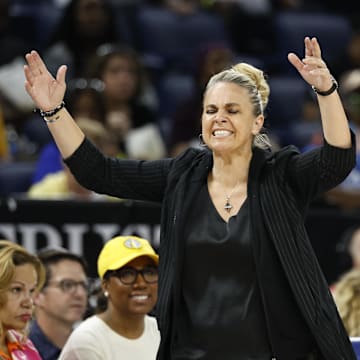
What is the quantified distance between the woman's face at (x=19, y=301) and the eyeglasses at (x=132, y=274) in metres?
0.37

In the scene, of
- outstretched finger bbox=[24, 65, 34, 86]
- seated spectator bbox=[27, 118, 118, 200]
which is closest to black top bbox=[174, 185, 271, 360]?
outstretched finger bbox=[24, 65, 34, 86]

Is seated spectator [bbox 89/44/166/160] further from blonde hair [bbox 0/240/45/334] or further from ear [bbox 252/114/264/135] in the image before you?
ear [bbox 252/114/264/135]

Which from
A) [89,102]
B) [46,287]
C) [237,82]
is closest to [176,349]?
[237,82]

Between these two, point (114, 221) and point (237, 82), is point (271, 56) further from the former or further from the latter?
point (237, 82)

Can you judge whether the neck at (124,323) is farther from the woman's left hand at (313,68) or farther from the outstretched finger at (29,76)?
the woman's left hand at (313,68)

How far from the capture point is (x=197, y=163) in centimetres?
425

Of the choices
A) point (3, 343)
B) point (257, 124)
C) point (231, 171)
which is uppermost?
point (257, 124)

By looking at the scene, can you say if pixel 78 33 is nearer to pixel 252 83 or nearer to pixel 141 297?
pixel 141 297

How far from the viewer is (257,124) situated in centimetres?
419

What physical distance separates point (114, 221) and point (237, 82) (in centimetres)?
259

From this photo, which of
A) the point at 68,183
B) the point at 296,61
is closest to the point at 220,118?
the point at 296,61

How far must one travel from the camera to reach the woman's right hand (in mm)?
4211

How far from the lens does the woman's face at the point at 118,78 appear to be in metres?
8.71

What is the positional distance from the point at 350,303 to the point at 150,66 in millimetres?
4302
